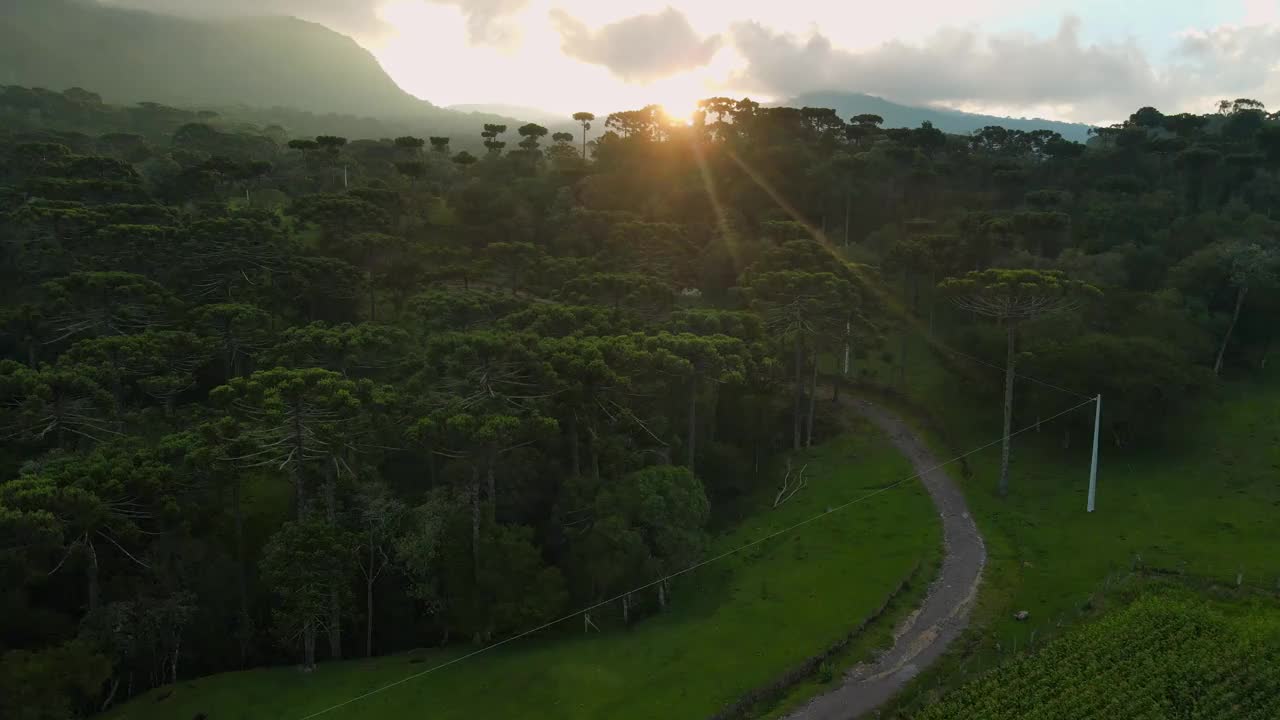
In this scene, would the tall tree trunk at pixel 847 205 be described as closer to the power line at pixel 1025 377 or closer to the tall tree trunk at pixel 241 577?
the power line at pixel 1025 377

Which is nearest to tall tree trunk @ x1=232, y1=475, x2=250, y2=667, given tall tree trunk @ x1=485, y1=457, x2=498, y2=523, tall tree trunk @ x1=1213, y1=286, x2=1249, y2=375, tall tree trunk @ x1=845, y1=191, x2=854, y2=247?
tall tree trunk @ x1=485, y1=457, x2=498, y2=523

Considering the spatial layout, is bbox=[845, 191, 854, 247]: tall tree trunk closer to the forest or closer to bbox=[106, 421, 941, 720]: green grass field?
the forest

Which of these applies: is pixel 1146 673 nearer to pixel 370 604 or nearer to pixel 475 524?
pixel 475 524

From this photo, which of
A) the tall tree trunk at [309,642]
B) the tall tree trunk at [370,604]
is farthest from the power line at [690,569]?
the tall tree trunk at [370,604]

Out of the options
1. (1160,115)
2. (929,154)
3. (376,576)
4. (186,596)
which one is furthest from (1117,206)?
(186,596)

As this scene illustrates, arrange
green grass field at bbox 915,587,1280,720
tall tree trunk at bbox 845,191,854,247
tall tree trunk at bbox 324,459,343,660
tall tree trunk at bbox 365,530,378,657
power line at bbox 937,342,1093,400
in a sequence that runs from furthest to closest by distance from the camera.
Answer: tall tree trunk at bbox 845,191,854,247
power line at bbox 937,342,1093,400
tall tree trunk at bbox 365,530,378,657
tall tree trunk at bbox 324,459,343,660
green grass field at bbox 915,587,1280,720

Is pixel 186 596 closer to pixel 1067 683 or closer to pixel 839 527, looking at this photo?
pixel 839 527
